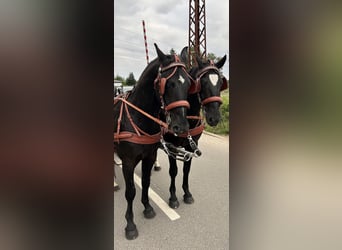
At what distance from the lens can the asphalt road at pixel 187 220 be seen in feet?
5.96

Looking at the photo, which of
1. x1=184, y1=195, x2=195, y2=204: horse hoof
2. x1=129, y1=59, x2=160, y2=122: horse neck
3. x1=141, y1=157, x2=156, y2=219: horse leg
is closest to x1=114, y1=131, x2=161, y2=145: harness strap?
Result: x1=129, y1=59, x2=160, y2=122: horse neck

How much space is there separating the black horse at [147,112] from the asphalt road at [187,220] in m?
0.15

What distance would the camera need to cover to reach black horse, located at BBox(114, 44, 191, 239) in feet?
5.30

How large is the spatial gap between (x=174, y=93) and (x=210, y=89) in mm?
622

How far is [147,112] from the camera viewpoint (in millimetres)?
1855

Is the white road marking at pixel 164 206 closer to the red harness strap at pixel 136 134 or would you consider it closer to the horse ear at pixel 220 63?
the red harness strap at pixel 136 134

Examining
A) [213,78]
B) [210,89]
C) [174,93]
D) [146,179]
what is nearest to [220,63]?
[213,78]

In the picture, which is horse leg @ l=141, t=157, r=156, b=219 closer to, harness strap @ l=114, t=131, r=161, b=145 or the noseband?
harness strap @ l=114, t=131, r=161, b=145

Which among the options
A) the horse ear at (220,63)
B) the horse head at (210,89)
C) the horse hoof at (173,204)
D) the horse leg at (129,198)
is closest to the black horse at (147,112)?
the horse leg at (129,198)

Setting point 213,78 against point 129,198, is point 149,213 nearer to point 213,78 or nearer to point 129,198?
point 129,198

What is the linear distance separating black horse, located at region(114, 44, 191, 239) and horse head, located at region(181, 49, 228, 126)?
1.50 ft
